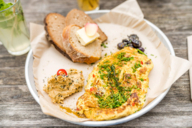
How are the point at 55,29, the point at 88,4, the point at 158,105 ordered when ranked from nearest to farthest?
the point at 158,105 → the point at 55,29 → the point at 88,4

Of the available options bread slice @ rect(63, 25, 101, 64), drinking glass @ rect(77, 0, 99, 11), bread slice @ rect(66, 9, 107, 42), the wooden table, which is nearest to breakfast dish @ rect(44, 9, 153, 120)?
bread slice @ rect(63, 25, 101, 64)

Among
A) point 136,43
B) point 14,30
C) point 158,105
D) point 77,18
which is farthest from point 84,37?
point 158,105

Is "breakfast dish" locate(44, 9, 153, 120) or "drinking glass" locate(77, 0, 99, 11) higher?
"drinking glass" locate(77, 0, 99, 11)

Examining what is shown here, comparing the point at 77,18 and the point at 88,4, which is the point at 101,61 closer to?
the point at 77,18

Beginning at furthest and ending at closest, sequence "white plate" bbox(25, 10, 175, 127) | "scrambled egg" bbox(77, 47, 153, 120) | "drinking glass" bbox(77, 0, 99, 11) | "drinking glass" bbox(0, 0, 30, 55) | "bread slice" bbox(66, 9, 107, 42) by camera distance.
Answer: "drinking glass" bbox(77, 0, 99, 11)
"bread slice" bbox(66, 9, 107, 42)
"drinking glass" bbox(0, 0, 30, 55)
"scrambled egg" bbox(77, 47, 153, 120)
"white plate" bbox(25, 10, 175, 127)

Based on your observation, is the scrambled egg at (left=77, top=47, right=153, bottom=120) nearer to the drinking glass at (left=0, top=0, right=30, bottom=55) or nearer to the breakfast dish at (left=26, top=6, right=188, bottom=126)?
the breakfast dish at (left=26, top=6, right=188, bottom=126)

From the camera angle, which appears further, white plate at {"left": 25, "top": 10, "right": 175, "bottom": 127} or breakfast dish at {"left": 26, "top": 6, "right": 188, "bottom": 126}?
breakfast dish at {"left": 26, "top": 6, "right": 188, "bottom": 126}
